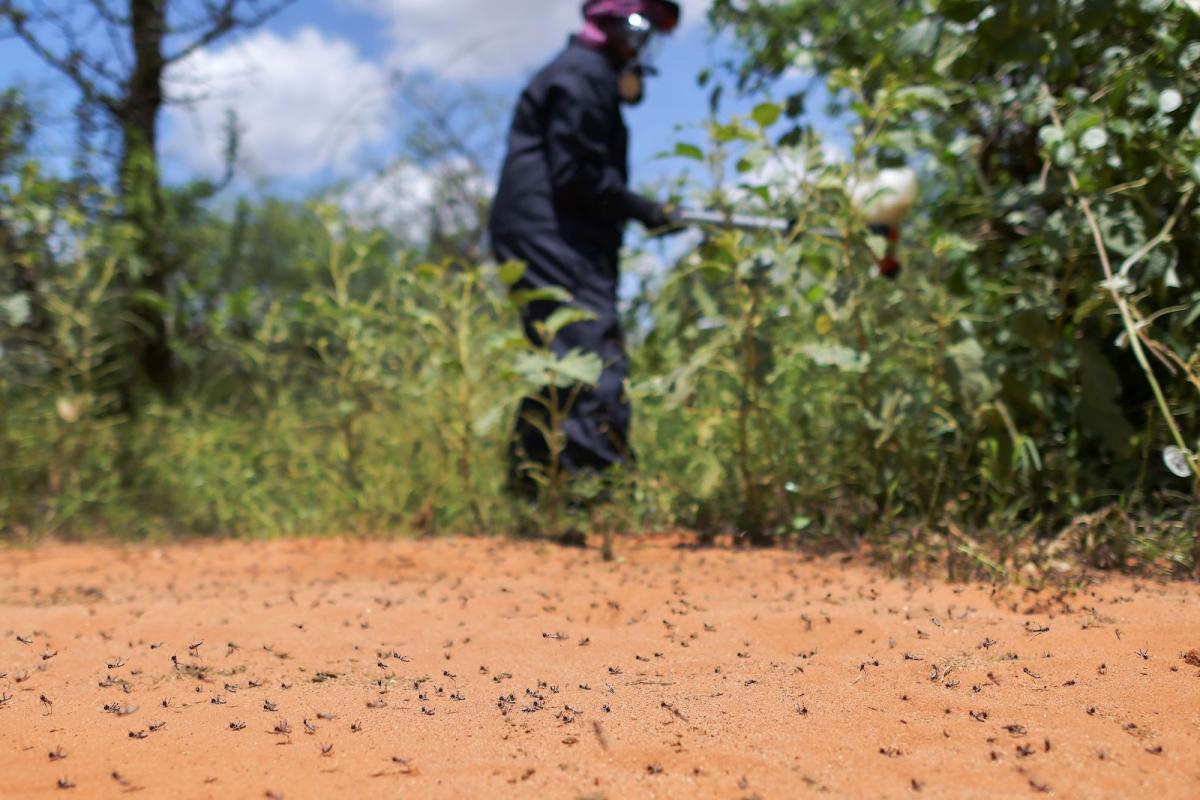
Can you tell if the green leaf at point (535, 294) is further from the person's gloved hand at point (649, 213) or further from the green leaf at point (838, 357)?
the green leaf at point (838, 357)

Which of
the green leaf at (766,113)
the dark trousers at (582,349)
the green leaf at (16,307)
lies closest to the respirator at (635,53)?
the dark trousers at (582,349)

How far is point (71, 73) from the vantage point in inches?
199

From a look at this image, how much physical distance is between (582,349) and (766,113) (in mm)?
1133

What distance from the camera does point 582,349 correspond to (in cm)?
348

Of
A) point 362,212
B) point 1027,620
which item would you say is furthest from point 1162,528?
point 362,212

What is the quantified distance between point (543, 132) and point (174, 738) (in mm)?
2704

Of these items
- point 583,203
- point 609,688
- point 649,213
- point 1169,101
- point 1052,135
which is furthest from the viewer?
point 583,203

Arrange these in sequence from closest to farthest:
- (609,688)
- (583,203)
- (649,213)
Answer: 1. (609,688)
2. (649,213)
3. (583,203)

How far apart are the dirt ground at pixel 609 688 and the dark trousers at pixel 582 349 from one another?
96cm

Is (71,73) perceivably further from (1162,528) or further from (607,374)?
(1162,528)

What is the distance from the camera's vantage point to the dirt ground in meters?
1.20

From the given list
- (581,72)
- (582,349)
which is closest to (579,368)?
(582,349)

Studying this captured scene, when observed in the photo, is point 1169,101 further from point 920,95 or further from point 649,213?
point 649,213

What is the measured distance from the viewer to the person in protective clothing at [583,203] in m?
3.44
